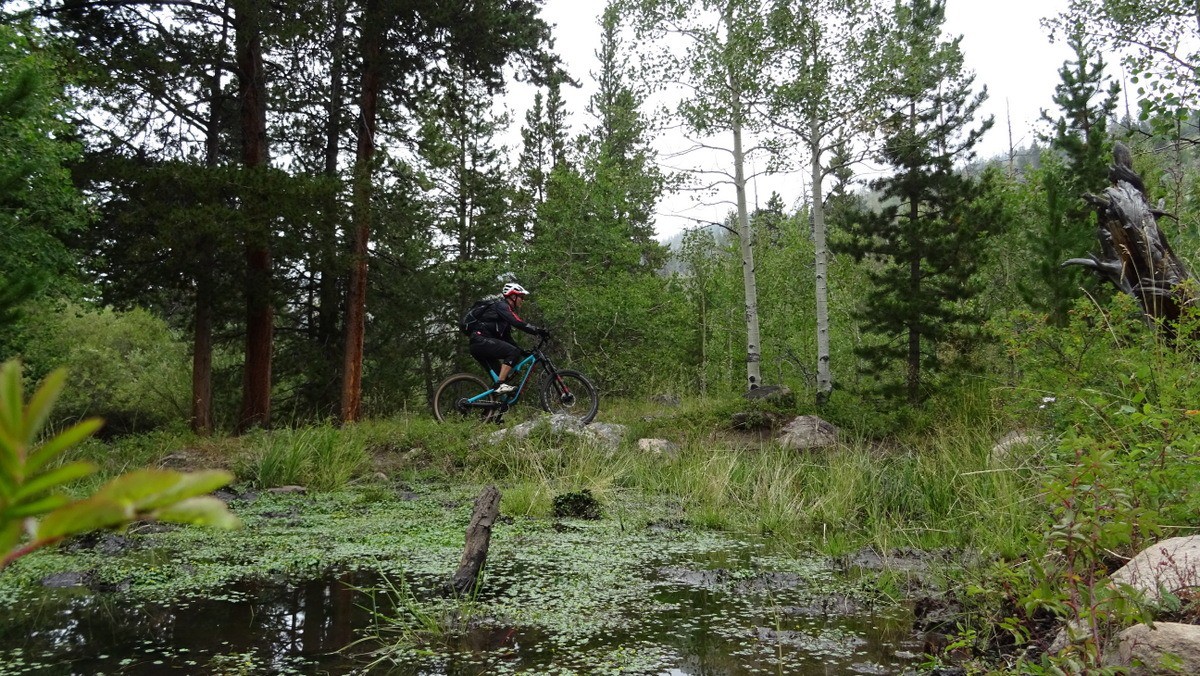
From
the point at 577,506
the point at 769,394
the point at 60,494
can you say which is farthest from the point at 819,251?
the point at 60,494

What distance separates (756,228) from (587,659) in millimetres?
25524

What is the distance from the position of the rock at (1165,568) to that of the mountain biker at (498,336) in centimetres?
721

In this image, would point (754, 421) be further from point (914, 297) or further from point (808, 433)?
point (914, 297)

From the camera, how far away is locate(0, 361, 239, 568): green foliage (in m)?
Answer: 0.31

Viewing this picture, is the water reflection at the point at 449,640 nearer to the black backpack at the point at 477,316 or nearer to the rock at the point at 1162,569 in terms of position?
the rock at the point at 1162,569

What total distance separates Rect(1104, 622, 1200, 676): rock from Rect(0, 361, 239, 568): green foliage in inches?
92.2

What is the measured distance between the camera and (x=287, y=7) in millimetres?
9734

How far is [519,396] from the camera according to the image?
32.1 ft

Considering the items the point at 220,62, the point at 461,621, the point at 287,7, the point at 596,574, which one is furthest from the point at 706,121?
the point at 461,621

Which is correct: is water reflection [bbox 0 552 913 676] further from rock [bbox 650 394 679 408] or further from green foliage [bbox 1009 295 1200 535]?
rock [bbox 650 394 679 408]

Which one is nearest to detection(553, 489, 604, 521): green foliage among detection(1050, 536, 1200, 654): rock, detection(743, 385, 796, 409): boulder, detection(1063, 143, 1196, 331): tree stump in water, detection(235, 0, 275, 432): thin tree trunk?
detection(1050, 536, 1200, 654): rock

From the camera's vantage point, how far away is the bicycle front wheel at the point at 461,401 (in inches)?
380

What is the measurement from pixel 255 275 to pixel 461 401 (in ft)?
12.0

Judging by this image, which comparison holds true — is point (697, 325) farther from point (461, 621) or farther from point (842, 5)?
point (461, 621)
